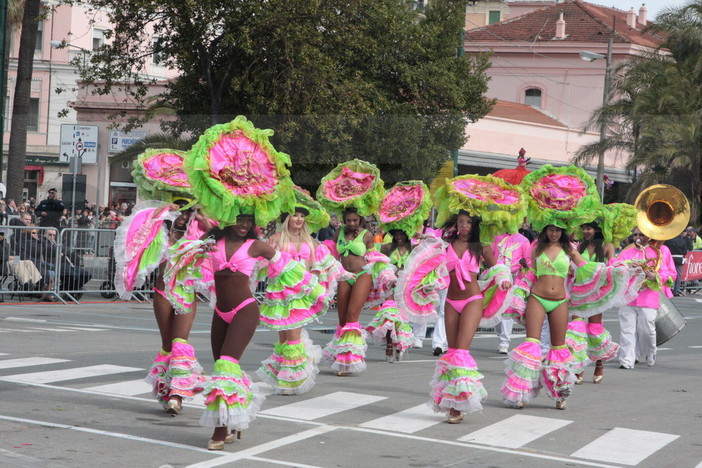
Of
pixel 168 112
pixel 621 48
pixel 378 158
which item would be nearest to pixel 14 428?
pixel 378 158

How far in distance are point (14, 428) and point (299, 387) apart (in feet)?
9.16

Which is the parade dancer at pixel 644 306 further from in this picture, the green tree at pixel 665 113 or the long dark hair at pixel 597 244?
the green tree at pixel 665 113

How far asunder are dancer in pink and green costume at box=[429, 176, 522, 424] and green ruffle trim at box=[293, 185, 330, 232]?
2.04 meters

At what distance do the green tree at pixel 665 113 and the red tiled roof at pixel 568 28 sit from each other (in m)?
15.9

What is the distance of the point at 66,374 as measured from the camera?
11.0 metres

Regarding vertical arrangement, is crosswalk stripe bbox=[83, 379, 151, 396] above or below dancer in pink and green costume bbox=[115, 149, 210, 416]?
below

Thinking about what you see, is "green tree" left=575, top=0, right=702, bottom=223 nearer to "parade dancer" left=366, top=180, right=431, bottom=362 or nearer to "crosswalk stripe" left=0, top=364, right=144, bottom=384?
"parade dancer" left=366, top=180, right=431, bottom=362

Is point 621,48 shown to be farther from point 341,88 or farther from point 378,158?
point 341,88

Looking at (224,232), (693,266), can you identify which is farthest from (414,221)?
(693,266)

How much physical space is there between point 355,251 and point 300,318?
3.47 metres

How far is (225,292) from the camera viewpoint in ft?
26.2

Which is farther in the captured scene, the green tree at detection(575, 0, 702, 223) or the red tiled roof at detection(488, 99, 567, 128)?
the red tiled roof at detection(488, 99, 567, 128)

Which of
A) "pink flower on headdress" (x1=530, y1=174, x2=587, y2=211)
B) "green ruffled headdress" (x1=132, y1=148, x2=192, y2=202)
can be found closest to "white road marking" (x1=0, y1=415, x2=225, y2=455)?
"green ruffled headdress" (x1=132, y1=148, x2=192, y2=202)

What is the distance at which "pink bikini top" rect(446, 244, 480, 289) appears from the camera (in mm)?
9586
